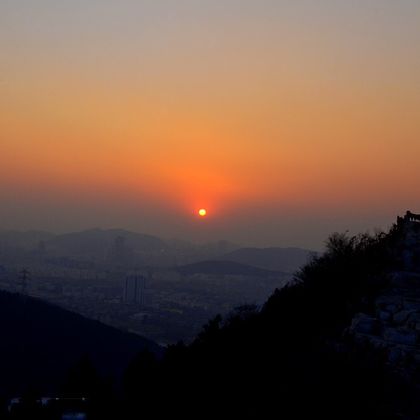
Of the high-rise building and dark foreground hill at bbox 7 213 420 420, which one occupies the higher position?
dark foreground hill at bbox 7 213 420 420

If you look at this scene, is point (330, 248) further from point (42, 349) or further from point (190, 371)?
point (42, 349)

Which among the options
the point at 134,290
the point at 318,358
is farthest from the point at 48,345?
the point at 134,290

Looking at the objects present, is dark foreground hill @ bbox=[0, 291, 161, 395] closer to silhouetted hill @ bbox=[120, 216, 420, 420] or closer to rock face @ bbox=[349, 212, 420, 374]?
silhouetted hill @ bbox=[120, 216, 420, 420]

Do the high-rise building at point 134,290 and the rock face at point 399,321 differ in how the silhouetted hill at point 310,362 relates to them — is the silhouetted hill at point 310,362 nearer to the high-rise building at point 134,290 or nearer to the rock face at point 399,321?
the rock face at point 399,321

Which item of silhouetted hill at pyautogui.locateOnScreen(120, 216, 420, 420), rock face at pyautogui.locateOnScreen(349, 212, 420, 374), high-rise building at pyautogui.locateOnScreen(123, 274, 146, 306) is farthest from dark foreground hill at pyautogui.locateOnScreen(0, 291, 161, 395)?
high-rise building at pyautogui.locateOnScreen(123, 274, 146, 306)

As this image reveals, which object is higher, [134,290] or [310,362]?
[310,362]

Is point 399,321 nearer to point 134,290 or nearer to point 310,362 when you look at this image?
point 310,362
